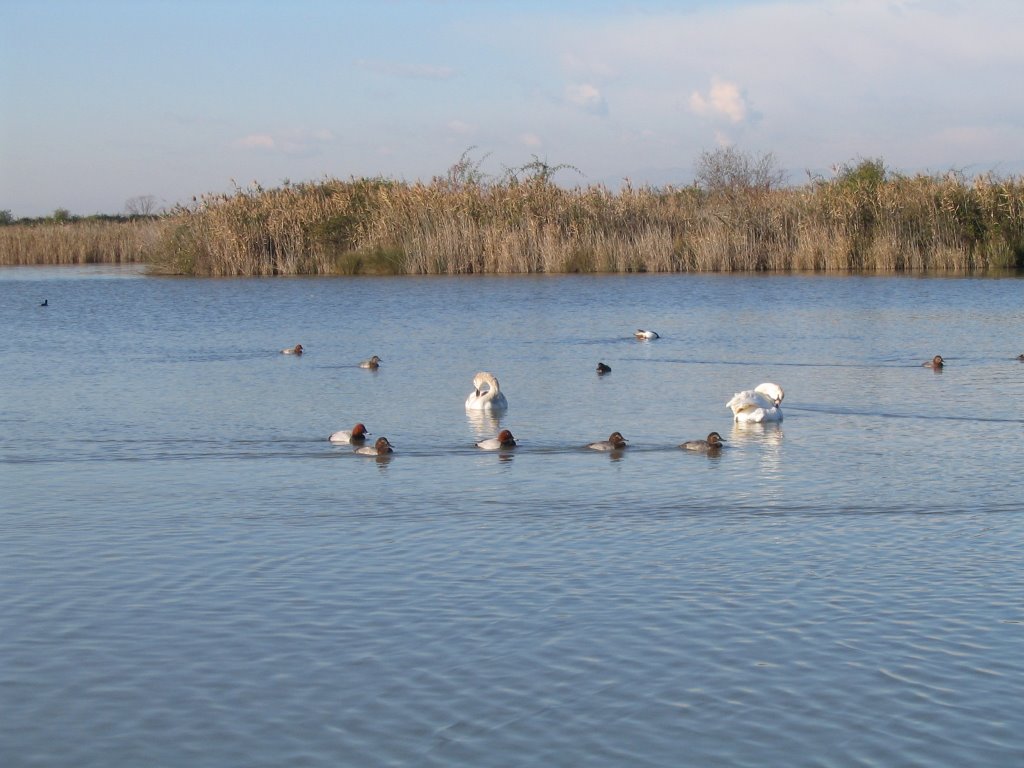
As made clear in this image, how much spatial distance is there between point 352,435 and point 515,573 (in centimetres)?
545

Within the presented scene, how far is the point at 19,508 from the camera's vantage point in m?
11.2

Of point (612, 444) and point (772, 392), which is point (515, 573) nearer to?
point (612, 444)

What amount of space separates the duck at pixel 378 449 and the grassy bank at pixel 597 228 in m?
28.5

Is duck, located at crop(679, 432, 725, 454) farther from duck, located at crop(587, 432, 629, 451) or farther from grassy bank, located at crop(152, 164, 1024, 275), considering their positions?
grassy bank, located at crop(152, 164, 1024, 275)

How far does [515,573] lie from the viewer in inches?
350

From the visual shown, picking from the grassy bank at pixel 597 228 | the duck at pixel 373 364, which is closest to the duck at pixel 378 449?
the duck at pixel 373 364

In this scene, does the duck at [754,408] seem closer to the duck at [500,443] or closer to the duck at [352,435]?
the duck at [500,443]

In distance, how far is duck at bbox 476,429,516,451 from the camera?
13.7 metres

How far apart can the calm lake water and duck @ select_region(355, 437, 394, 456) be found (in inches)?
7.9

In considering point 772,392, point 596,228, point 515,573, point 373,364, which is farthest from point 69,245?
point 515,573

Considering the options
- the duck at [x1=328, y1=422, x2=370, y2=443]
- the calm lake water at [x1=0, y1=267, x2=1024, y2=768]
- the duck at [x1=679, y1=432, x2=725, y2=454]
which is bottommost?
the calm lake water at [x1=0, y1=267, x2=1024, y2=768]

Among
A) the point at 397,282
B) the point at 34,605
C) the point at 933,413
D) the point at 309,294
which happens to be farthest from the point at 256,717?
the point at 397,282

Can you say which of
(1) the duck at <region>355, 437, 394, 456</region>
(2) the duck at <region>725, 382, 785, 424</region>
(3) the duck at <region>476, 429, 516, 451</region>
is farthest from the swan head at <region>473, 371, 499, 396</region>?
(1) the duck at <region>355, 437, 394, 456</region>

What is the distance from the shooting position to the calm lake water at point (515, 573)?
20.5 ft
